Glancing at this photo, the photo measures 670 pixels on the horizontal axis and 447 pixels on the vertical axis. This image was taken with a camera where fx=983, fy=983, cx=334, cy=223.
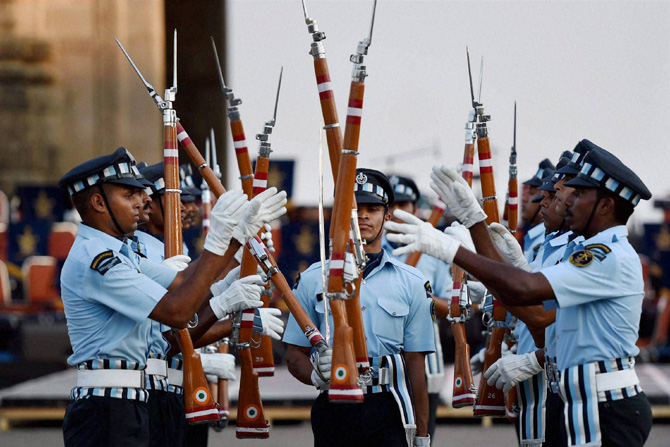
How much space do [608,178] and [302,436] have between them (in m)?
5.55

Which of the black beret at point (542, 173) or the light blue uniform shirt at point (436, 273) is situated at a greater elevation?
the black beret at point (542, 173)

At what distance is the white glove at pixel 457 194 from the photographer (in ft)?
12.7

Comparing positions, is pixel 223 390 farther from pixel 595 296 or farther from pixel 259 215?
pixel 595 296

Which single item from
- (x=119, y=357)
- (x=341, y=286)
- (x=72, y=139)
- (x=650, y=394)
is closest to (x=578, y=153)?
(x=341, y=286)

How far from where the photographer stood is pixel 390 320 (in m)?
4.48

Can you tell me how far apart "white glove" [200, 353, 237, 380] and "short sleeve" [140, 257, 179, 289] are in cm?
115

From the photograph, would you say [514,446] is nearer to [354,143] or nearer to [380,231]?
[380,231]

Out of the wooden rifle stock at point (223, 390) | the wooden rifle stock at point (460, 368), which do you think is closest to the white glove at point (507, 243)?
the wooden rifle stock at point (460, 368)

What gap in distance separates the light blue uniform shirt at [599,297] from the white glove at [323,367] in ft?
3.11

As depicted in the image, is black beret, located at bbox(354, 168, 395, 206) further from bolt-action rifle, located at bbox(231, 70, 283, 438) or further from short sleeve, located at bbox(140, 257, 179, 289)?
short sleeve, located at bbox(140, 257, 179, 289)

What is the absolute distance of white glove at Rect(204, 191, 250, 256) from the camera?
3955mm

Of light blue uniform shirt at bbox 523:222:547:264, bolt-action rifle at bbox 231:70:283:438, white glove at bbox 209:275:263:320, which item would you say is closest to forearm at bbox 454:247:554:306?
white glove at bbox 209:275:263:320

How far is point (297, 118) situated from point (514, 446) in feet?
25.5

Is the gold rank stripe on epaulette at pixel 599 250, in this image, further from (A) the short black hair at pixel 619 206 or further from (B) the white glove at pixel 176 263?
(B) the white glove at pixel 176 263
